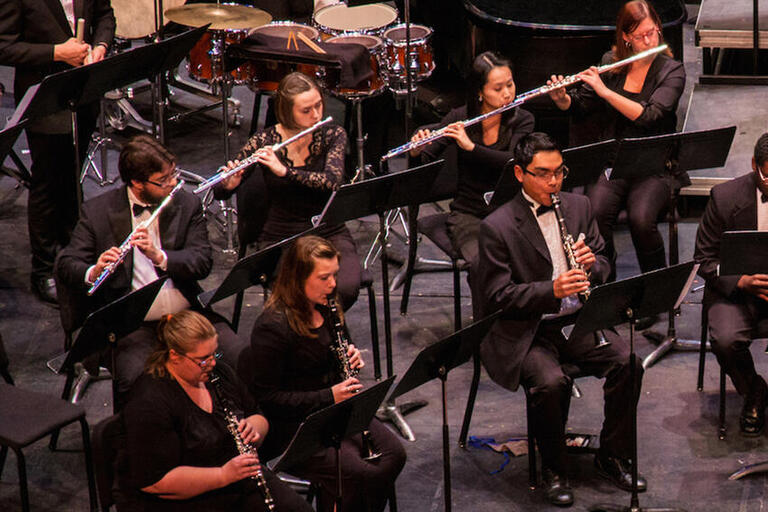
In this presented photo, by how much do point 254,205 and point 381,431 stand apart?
153cm

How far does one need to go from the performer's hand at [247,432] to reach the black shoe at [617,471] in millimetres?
1559

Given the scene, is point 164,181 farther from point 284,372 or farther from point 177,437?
point 177,437

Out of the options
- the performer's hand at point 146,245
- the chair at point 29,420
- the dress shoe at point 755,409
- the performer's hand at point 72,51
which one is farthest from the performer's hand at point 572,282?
the performer's hand at point 72,51

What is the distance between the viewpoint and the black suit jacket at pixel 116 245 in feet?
18.6

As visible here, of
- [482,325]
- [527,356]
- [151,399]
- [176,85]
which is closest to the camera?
[151,399]

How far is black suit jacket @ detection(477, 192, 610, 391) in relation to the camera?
5.62 m

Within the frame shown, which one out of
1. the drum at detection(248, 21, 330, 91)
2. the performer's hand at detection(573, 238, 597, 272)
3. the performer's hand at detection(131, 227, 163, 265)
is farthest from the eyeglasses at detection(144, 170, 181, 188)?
the drum at detection(248, 21, 330, 91)

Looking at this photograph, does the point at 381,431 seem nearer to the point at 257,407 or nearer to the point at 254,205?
the point at 257,407

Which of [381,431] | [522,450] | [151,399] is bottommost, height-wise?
[522,450]

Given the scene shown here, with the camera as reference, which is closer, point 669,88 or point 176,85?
point 669,88

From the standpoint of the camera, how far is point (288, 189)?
6352 millimetres

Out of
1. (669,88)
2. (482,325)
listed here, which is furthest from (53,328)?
(669,88)

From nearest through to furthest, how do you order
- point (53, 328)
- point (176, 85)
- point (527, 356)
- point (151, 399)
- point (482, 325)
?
1. point (151, 399)
2. point (482, 325)
3. point (527, 356)
4. point (53, 328)
5. point (176, 85)

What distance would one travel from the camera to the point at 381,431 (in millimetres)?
5312
